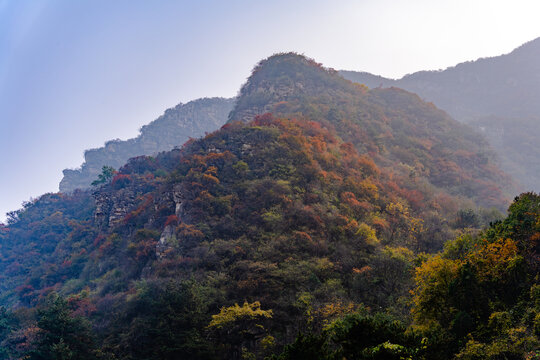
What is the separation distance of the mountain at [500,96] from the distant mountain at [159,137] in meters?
51.1

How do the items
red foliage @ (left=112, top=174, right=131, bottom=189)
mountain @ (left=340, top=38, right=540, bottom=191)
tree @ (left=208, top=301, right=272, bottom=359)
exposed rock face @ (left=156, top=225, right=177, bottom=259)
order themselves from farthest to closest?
mountain @ (left=340, top=38, right=540, bottom=191)
red foliage @ (left=112, top=174, right=131, bottom=189)
exposed rock face @ (left=156, top=225, right=177, bottom=259)
tree @ (left=208, top=301, right=272, bottom=359)

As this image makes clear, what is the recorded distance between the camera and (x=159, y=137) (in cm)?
10131

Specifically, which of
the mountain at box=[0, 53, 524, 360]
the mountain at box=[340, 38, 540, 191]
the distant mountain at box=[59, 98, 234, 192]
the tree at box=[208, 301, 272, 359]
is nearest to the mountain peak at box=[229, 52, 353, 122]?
the mountain at box=[0, 53, 524, 360]

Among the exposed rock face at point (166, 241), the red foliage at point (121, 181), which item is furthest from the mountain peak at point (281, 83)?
the exposed rock face at point (166, 241)

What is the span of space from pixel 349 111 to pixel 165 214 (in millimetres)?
34232

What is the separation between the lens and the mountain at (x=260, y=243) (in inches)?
639

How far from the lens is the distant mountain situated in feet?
314

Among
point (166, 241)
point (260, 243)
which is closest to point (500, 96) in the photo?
point (260, 243)

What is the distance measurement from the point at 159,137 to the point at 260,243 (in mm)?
87549

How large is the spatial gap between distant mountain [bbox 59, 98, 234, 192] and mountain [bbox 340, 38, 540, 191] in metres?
51.1

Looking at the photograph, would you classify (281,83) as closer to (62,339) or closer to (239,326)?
(239,326)

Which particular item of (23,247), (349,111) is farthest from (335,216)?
(23,247)

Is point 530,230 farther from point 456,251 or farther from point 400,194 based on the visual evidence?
point 400,194

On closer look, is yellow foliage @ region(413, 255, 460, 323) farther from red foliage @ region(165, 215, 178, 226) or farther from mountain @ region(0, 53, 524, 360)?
red foliage @ region(165, 215, 178, 226)
